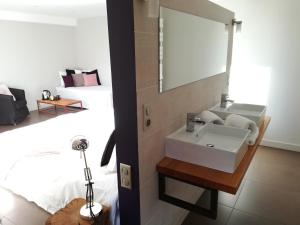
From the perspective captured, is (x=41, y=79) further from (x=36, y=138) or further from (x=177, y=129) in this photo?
(x=177, y=129)

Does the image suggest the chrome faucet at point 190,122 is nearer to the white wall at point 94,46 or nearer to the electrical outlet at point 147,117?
the electrical outlet at point 147,117

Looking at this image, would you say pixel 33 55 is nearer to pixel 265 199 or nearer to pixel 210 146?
pixel 210 146

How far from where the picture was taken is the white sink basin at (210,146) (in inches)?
53.9

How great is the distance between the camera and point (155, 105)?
1.38 m

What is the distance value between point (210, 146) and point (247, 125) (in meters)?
0.54

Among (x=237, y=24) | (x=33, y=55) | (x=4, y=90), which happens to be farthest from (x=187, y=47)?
(x=33, y=55)

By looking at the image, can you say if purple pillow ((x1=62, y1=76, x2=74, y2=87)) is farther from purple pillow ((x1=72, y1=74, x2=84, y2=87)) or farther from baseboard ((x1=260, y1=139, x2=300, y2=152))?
baseboard ((x1=260, y1=139, x2=300, y2=152))

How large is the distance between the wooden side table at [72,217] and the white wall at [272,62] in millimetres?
2717

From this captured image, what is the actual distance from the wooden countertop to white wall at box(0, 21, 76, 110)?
16.5 ft

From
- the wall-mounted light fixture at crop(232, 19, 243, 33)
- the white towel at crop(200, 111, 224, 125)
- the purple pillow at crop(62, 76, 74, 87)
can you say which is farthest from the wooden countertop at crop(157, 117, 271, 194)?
the purple pillow at crop(62, 76, 74, 87)

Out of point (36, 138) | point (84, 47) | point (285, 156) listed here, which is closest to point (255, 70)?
point (285, 156)

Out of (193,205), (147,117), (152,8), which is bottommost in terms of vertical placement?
(193,205)

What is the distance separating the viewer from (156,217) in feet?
5.21

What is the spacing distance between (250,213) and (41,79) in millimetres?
5479
